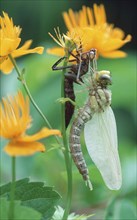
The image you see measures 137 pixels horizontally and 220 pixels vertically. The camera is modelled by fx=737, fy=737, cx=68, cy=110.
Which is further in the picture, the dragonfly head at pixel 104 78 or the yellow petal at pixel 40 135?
the dragonfly head at pixel 104 78

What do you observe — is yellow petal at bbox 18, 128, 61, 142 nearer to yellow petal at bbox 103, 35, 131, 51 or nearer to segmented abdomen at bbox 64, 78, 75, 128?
segmented abdomen at bbox 64, 78, 75, 128

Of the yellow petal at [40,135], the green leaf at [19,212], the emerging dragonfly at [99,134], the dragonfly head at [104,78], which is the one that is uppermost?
the dragonfly head at [104,78]

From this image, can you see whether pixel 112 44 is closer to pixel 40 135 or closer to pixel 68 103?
pixel 68 103

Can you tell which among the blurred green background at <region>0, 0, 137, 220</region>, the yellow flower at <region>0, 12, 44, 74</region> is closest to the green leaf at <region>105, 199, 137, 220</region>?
the blurred green background at <region>0, 0, 137, 220</region>

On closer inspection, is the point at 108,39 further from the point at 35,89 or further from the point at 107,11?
the point at 107,11

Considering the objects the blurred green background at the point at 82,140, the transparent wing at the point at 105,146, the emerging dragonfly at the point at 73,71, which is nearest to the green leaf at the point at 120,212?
the blurred green background at the point at 82,140

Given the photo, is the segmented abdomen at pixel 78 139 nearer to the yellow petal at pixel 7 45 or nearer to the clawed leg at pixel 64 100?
the clawed leg at pixel 64 100

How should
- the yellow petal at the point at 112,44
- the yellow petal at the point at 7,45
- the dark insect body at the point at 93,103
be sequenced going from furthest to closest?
the yellow petal at the point at 112,44, the dark insect body at the point at 93,103, the yellow petal at the point at 7,45
